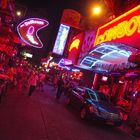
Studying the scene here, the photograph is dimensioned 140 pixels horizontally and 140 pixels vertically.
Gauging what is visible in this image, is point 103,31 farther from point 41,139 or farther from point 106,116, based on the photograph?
point 41,139

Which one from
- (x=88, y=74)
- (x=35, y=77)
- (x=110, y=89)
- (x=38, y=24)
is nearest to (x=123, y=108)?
(x=110, y=89)

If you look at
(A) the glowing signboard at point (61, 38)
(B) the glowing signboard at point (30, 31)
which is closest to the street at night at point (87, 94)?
(B) the glowing signboard at point (30, 31)

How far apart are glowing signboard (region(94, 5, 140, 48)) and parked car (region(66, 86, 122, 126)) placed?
3.84 meters

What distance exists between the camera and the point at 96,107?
1341 centimetres

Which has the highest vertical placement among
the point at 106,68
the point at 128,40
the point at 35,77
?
the point at 128,40

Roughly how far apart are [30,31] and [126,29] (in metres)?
6.41

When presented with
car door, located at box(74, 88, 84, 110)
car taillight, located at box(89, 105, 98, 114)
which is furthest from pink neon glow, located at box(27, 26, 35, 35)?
car taillight, located at box(89, 105, 98, 114)

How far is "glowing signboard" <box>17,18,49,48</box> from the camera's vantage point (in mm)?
14693

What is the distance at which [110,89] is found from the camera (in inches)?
880

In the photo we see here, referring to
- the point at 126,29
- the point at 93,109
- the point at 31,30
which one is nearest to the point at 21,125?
the point at 93,109

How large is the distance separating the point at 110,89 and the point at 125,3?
824 centimetres

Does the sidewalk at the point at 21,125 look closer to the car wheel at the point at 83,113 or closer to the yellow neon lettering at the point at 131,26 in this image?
the car wheel at the point at 83,113

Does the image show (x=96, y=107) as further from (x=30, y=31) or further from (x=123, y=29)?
(x=123, y=29)

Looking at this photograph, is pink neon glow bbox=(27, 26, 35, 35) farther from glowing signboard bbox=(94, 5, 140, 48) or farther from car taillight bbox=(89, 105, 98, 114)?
glowing signboard bbox=(94, 5, 140, 48)
